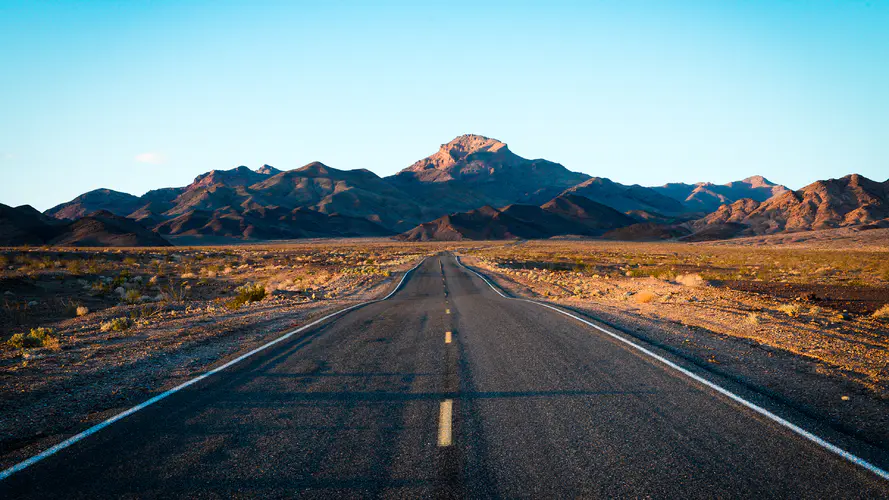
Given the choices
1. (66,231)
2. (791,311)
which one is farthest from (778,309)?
(66,231)

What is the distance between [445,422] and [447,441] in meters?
0.54

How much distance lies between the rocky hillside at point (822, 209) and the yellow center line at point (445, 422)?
144 meters

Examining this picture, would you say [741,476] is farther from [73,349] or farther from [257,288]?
[257,288]

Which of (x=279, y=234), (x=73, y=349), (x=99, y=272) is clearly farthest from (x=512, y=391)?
(x=279, y=234)

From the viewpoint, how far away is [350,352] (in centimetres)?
952

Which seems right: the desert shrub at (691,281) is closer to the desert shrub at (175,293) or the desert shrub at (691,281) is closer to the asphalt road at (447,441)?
the asphalt road at (447,441)

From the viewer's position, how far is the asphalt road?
13.5 ft

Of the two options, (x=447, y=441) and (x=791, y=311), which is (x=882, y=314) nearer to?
(x=791, y=311)

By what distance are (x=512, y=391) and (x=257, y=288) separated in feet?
61.5

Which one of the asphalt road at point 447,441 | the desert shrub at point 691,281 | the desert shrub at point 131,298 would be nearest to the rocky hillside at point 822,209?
the desert shrub at point 691,281

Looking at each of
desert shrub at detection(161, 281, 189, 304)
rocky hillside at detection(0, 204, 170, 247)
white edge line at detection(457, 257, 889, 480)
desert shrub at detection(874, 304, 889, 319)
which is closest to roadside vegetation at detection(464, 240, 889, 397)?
desert shrub at detection(874, 304, 889, 319)

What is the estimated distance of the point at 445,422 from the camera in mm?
5492

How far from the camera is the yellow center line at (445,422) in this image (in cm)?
498

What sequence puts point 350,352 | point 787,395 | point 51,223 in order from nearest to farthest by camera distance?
point 787,395 → point 350,352 → point 51,223
